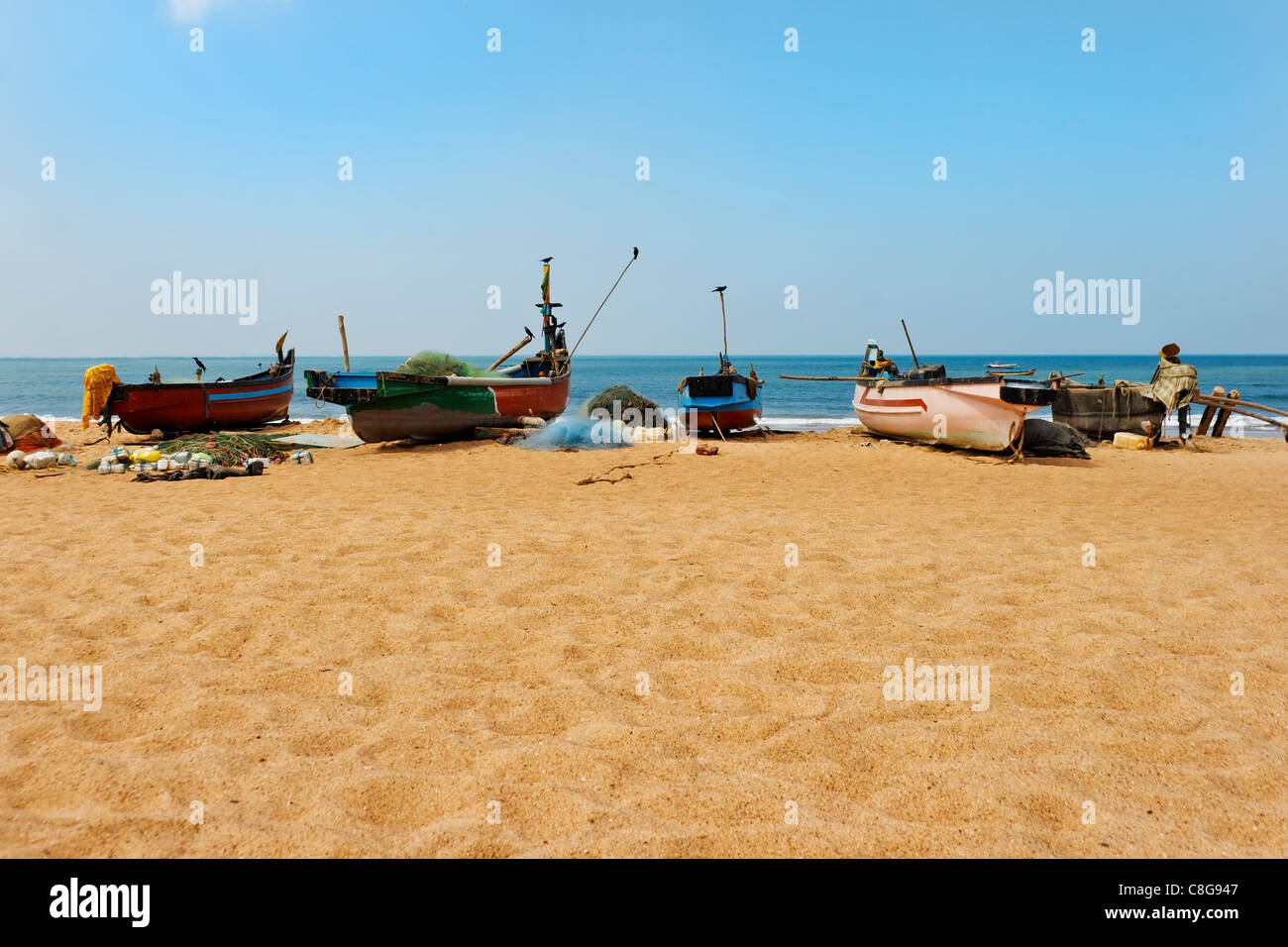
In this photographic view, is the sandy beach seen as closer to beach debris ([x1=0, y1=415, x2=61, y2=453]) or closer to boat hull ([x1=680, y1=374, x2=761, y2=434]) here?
beach debris ([x1=0, y1=415, x2=61, y2=453])

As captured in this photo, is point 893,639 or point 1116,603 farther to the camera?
point 1116,603

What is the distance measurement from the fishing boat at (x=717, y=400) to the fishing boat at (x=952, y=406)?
9.78ft

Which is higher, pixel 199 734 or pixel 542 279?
pixel 542 279

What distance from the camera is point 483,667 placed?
13.0 feet

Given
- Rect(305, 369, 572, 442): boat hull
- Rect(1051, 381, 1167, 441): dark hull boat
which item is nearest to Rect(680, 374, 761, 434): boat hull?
Rect(305, 369, 572, 442): boat hull

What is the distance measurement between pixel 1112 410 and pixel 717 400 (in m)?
9.22

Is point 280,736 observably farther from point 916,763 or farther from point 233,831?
point 916,763

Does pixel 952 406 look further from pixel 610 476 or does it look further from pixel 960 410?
pixel 610 476

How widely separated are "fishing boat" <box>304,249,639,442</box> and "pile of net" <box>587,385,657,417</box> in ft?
4.07

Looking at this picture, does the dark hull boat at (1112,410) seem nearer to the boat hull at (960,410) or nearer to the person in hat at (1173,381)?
the person in hat at (1173,381)

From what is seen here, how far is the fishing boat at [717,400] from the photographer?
58.2 ft

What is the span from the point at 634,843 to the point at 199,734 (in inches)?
85.4
